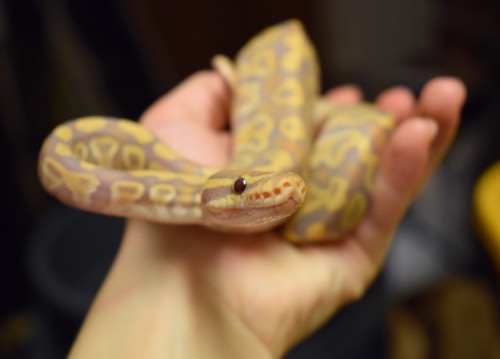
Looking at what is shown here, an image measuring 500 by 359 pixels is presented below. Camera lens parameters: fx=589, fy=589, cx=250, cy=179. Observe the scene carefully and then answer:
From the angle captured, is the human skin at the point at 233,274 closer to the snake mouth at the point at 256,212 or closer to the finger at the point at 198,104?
the finger at the point at 198,104

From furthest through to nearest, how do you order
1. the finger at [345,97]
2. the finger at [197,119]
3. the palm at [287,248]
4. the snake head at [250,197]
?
the finger at [345,97] → the finger at [197,119] → the palm at [287,248] → the snake head at [250,197]

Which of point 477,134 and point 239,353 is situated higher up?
point 239,353

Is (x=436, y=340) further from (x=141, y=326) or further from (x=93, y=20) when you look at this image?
(x=93, y=20)

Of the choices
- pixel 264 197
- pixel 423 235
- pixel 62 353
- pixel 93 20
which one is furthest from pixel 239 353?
pixel 93 20

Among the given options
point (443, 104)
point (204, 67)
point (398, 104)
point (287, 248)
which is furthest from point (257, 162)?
point (204, 67)

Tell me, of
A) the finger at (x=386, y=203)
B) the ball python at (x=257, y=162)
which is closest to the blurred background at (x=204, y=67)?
the finger at (x=386, y=203)

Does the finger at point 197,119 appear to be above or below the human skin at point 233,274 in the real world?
above

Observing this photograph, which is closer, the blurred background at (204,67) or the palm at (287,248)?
the palm at (287,248)
